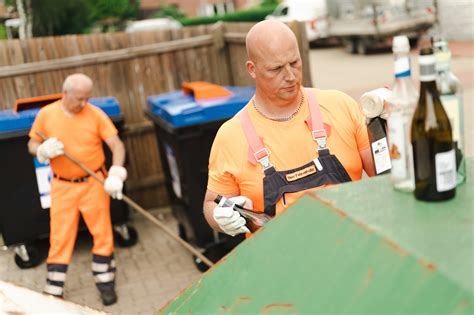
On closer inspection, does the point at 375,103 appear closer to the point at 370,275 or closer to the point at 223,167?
the point at 223,167

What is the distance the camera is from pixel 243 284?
5.89ft

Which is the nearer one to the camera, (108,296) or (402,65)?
(402,65)

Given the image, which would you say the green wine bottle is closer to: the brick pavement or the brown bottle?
the brown bottle

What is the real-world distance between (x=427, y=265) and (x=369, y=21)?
61.0 feet

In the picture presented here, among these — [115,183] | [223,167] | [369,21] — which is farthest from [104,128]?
[369,21]

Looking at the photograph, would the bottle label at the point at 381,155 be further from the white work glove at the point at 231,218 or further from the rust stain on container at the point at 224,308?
the rust stain on container at the point at 224,308

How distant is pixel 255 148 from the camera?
2783mm

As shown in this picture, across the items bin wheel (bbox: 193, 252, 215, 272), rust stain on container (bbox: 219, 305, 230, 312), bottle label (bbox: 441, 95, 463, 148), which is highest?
bottle label (bbox: 441, 95, 463, 148)

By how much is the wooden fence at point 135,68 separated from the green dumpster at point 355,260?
5738 millimetres

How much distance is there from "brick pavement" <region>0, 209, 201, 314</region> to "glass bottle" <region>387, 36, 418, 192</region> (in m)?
3.70

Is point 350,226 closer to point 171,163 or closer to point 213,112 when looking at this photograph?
point 213,112

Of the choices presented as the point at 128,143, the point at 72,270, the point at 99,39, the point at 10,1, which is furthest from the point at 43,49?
the point at 10,1

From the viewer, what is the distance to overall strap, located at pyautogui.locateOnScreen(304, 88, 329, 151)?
2.84 m

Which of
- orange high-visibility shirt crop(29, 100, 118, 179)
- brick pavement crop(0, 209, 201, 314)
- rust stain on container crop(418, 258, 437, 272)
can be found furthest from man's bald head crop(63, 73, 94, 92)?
rust stain on container crop(418, 258, 437, 272)
